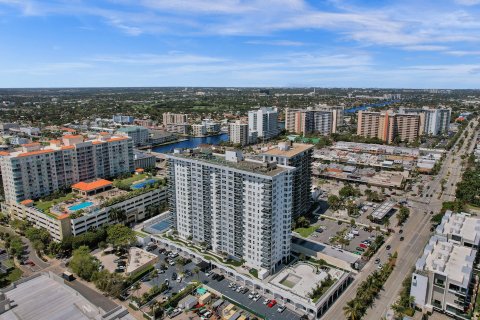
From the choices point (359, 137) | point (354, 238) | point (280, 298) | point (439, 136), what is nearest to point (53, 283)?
point (280, 298)

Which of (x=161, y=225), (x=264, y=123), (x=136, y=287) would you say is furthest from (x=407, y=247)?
(x=264, y=123)

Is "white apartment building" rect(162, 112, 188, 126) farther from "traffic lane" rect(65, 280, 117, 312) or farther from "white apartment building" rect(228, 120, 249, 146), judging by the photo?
"traffic lane" rect(65, 280, 117, 312)

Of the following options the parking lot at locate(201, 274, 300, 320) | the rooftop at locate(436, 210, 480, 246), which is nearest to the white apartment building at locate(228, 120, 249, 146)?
the rooftop at locate(436, 210, 480, 246)

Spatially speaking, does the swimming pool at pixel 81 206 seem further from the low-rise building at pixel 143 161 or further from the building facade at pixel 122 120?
the building facade at pixel 122 120

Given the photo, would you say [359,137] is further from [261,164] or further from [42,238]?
[42,238]

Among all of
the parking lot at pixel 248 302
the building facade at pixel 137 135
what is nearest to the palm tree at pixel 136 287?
the parking lot at pixel 248 302

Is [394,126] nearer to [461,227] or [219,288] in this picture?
[461,227]

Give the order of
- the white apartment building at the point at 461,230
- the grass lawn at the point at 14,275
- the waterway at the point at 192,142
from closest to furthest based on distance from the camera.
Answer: the grass lawn at the point at 14,275
the white apartment building at the point at 461,230
the waterway at the point at 192,142
